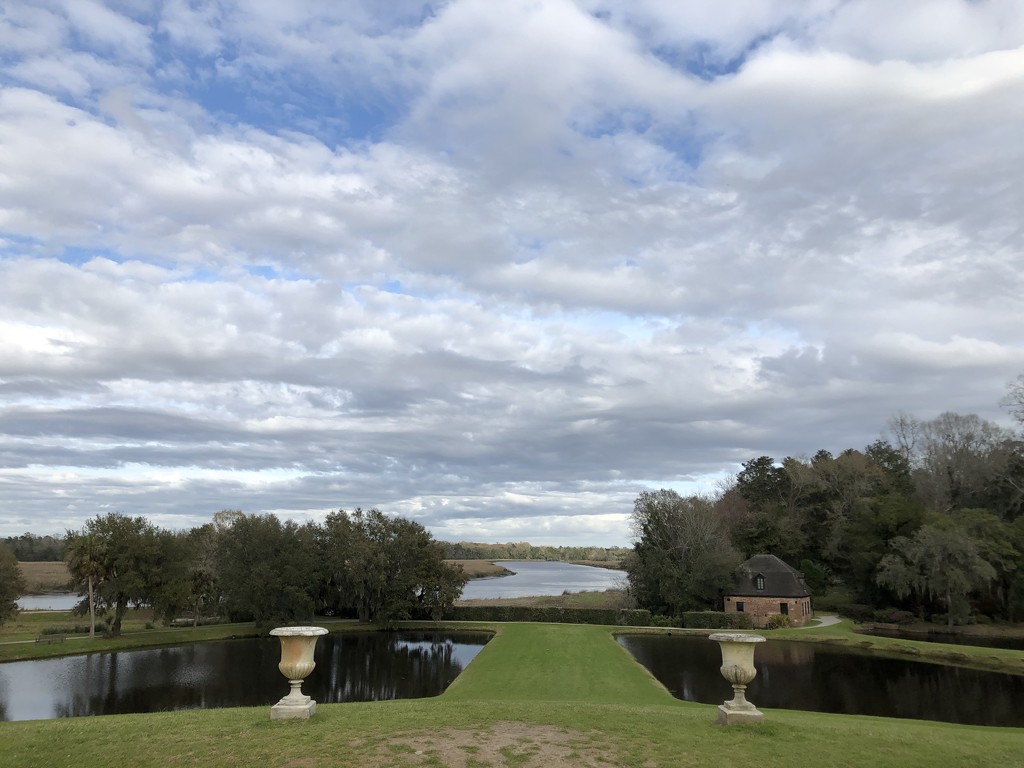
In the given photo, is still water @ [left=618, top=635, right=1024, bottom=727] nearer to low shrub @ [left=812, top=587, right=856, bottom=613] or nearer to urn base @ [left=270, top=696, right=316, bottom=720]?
urn base @ [left=270, top=696, right=316, bottom=720]

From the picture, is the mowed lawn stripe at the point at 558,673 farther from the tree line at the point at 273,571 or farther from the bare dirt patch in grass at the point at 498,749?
the tree line at the point at 273,571

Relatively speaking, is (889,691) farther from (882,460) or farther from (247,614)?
(882,460)

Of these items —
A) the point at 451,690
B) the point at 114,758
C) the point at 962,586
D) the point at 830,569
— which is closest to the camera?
the point at 114,758

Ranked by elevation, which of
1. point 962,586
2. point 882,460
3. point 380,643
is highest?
point 882,460

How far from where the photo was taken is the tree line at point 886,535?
44.2 metres

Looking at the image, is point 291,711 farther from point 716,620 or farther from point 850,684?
point 716,620

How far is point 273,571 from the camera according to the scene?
48.5 meters

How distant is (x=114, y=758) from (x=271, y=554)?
42.2 metres

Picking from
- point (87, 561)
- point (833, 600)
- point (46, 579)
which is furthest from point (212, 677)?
point (46, 579)

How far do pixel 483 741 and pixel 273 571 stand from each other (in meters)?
42.0

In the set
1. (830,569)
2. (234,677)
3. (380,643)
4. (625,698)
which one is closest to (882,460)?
(830,569)

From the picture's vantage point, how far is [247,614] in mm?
52094

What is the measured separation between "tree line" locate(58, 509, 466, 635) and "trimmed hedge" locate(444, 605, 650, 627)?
Answer: 6.20ft

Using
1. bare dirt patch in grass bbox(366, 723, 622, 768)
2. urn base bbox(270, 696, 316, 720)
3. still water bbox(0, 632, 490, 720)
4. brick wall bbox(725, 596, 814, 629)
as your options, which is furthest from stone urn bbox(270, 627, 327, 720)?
brick wall bbox(725, 596, 814, 629)
